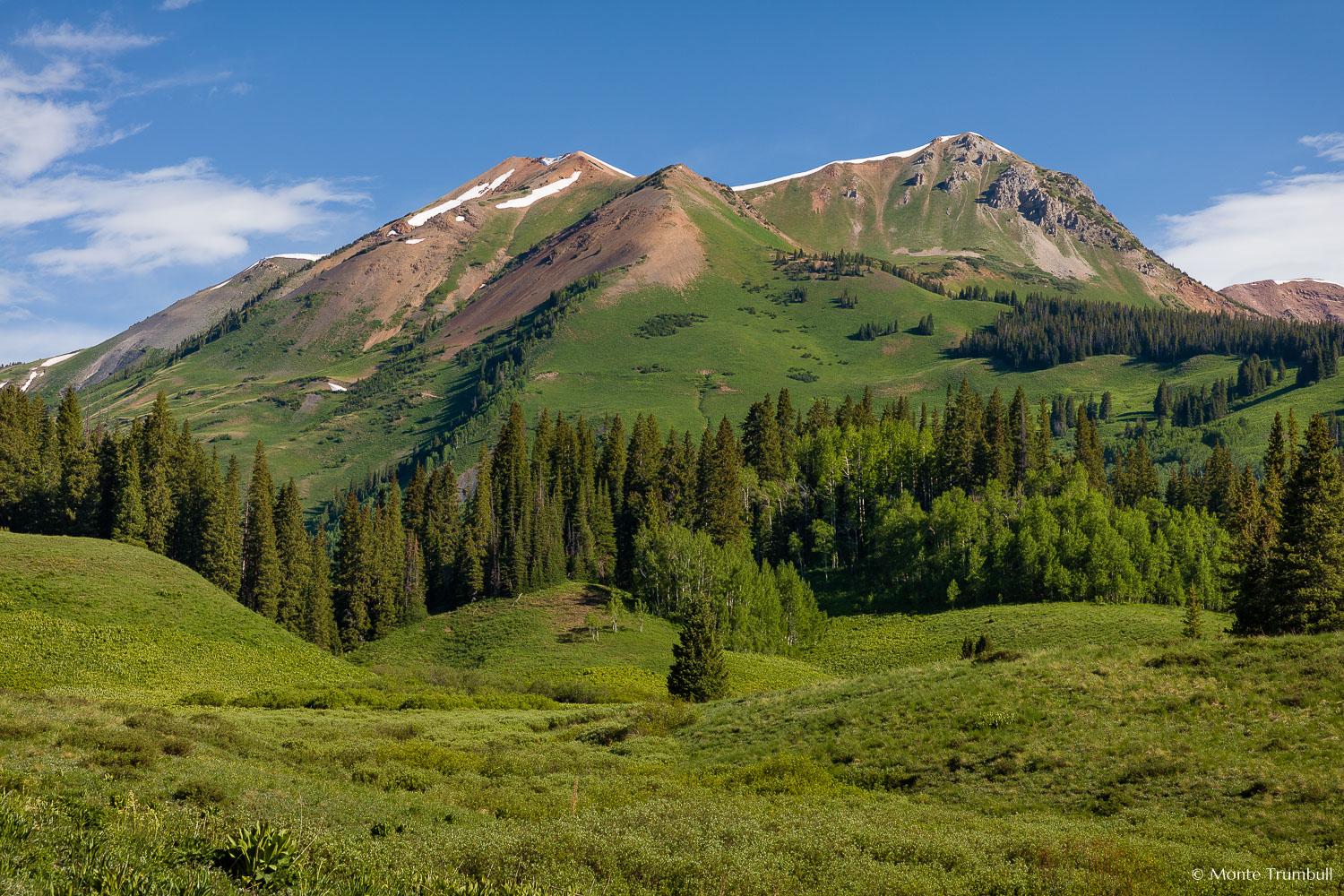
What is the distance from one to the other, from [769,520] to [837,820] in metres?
106

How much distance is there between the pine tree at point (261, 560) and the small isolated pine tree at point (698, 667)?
186ft

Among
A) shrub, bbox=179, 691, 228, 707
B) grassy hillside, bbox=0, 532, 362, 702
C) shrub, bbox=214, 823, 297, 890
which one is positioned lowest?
shrub, bbox=179, 691, 228, 707

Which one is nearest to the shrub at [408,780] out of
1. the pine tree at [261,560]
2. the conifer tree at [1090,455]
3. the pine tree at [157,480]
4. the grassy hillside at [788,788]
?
the grassy hillside at [788,788]

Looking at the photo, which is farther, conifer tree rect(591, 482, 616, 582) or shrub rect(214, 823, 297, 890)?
conifer tree rect(591, 482, 616, 582)

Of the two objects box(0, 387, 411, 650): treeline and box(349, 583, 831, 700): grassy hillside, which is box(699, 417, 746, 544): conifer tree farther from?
box(0, 387, 411, 650): treeline

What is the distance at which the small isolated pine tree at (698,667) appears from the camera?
6562 cm

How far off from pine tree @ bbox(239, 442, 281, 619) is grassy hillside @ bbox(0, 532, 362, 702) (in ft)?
42.2

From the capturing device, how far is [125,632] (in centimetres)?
6881

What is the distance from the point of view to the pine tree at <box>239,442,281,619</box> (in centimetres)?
9944

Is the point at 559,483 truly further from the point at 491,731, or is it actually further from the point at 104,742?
the point at 104,742

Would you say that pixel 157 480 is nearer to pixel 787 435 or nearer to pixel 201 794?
pixel 201 794

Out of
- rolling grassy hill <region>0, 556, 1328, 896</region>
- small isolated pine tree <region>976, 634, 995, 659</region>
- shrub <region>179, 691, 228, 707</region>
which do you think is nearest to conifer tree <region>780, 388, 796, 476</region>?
small isolated pine tree <region>976, 634, 995, 659</region>

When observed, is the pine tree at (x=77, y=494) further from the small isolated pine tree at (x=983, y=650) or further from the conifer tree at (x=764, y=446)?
the small isolated pine tree at (x=983, y=650)

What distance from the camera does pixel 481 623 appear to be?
106 meters
